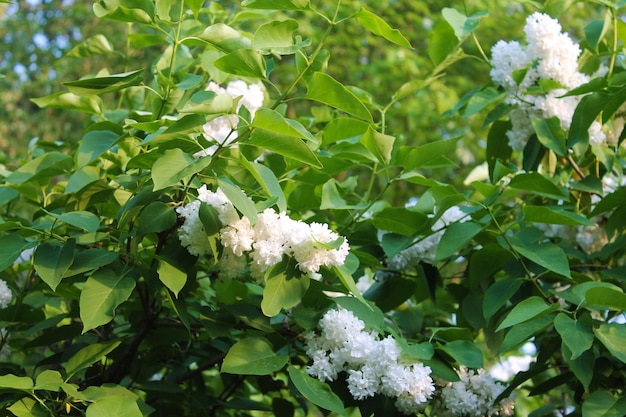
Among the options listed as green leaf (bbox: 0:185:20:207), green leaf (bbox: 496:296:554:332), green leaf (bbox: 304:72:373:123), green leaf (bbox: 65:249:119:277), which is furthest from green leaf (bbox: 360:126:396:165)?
green leaf (bbox: 0:185:20:207)

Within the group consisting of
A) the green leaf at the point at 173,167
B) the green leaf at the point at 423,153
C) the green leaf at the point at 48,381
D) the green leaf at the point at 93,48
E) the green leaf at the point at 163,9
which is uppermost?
the green leaf at the point at 163,9

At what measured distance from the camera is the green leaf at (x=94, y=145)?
1120 millimetres

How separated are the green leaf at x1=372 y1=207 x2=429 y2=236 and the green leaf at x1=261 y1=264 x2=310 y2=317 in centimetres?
27

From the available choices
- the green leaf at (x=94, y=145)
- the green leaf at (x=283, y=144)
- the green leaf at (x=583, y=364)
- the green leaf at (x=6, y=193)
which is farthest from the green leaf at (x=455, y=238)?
the green leaf at (x=6, y=193)

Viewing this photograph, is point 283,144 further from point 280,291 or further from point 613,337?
point 613,337

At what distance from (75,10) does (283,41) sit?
8.58 metres

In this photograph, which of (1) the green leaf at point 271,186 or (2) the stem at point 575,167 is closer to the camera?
(1) the green leaf at point 271,186

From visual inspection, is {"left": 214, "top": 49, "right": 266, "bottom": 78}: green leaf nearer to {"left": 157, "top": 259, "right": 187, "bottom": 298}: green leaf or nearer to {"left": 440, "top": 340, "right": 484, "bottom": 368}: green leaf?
{"left": 157, "top": 259, "right": 187, "bottom": 298}: green leaf

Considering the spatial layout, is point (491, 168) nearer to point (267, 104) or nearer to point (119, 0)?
point (267, 104)

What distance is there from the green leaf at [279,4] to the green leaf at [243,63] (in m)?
0.10

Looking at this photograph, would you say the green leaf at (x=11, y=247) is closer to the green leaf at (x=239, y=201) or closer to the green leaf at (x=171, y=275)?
the green leaf at (x=171, y=275)

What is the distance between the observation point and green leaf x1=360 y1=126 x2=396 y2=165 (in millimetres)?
1169

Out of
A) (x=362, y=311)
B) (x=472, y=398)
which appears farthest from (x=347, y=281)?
(x=472, y=398)

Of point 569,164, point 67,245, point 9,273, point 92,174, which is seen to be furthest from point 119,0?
point 569,164
